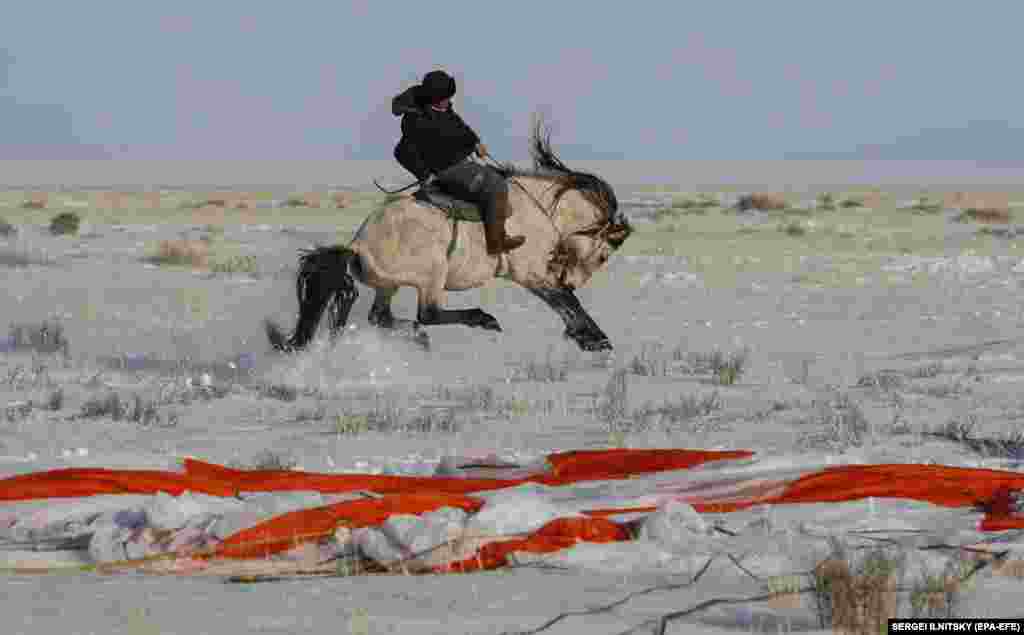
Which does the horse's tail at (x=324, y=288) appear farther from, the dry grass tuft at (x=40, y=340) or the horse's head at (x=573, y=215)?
the dry grass tuft at (x=40, y=340)

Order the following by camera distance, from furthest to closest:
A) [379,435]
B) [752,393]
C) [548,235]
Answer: [548,235] → [752,393] → [379,435]

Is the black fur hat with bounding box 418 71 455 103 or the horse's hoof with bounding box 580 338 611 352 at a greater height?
the black fur hat with bounding box 418 71 455 103

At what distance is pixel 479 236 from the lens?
13.2 meters

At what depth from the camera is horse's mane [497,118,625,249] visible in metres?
13.6

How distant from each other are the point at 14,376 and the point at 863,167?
166 metres

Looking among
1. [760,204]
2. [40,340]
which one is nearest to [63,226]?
[40,340]

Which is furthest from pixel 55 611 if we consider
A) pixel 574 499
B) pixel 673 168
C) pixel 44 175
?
pixel 673 168

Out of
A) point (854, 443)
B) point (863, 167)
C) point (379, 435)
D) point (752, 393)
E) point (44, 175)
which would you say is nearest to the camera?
point (854, 443)

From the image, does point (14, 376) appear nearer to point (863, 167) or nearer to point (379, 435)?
point (379, 435)

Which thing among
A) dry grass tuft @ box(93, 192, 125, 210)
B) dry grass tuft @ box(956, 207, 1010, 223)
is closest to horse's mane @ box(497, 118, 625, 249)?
dry grass tuft @ box(956, 207, 1010, 223)

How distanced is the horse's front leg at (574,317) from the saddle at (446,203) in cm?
86

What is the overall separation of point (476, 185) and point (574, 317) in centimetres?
138

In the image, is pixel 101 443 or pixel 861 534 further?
pixel 101 443

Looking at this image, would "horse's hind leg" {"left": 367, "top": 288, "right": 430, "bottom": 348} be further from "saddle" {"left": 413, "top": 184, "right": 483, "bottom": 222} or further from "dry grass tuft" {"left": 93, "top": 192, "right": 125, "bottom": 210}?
"dry grass tuft" {"left": 93, "top": 192, "right": 125, "bottom": 210}
